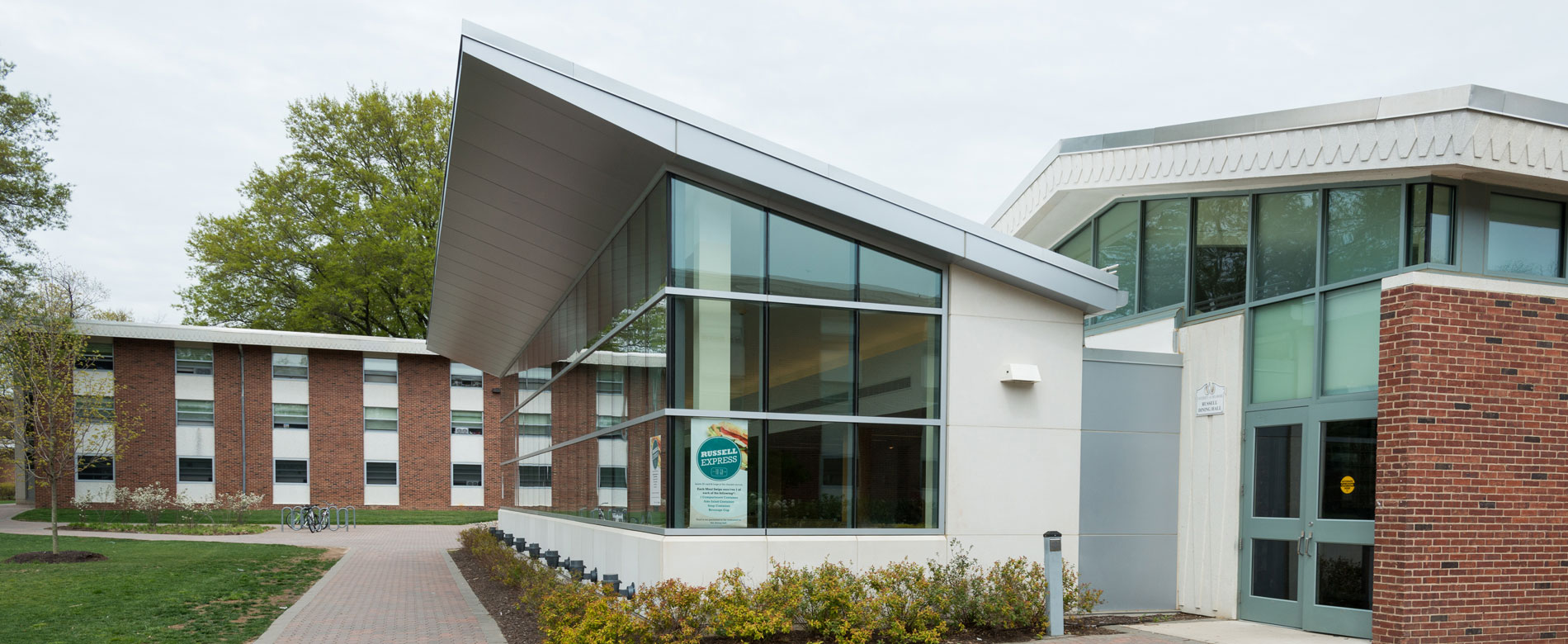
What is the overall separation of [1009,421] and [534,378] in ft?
36.9

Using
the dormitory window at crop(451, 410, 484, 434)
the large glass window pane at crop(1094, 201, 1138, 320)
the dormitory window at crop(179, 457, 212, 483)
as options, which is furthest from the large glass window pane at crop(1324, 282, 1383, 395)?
the dormitory window at crop(179, 457, 212, 483)

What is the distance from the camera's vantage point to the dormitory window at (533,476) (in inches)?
674

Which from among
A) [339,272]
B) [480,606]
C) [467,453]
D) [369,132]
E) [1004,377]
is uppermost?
[369,132]

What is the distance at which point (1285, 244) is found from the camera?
1075cm

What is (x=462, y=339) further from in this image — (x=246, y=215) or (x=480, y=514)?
(x=246, y=215)

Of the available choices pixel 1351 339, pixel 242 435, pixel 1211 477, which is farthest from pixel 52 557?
pixel 1351 339

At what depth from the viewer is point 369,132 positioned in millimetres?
40656

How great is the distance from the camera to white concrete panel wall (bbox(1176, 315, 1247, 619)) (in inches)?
428

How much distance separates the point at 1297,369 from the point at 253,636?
37.7ft

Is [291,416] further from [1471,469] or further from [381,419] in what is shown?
[1471,469]

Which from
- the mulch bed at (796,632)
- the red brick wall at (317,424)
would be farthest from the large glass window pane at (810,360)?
the red brick wall at (317,424)

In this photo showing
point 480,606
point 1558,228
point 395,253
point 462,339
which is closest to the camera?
point 1558,228

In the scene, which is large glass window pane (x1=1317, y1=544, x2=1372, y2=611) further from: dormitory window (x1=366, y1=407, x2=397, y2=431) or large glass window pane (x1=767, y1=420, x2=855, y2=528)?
dormitory window (x1=366, y1=407, x2=397, y2=431)

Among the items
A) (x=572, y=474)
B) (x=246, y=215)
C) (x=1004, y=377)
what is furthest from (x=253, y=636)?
(x=246, y=215)
